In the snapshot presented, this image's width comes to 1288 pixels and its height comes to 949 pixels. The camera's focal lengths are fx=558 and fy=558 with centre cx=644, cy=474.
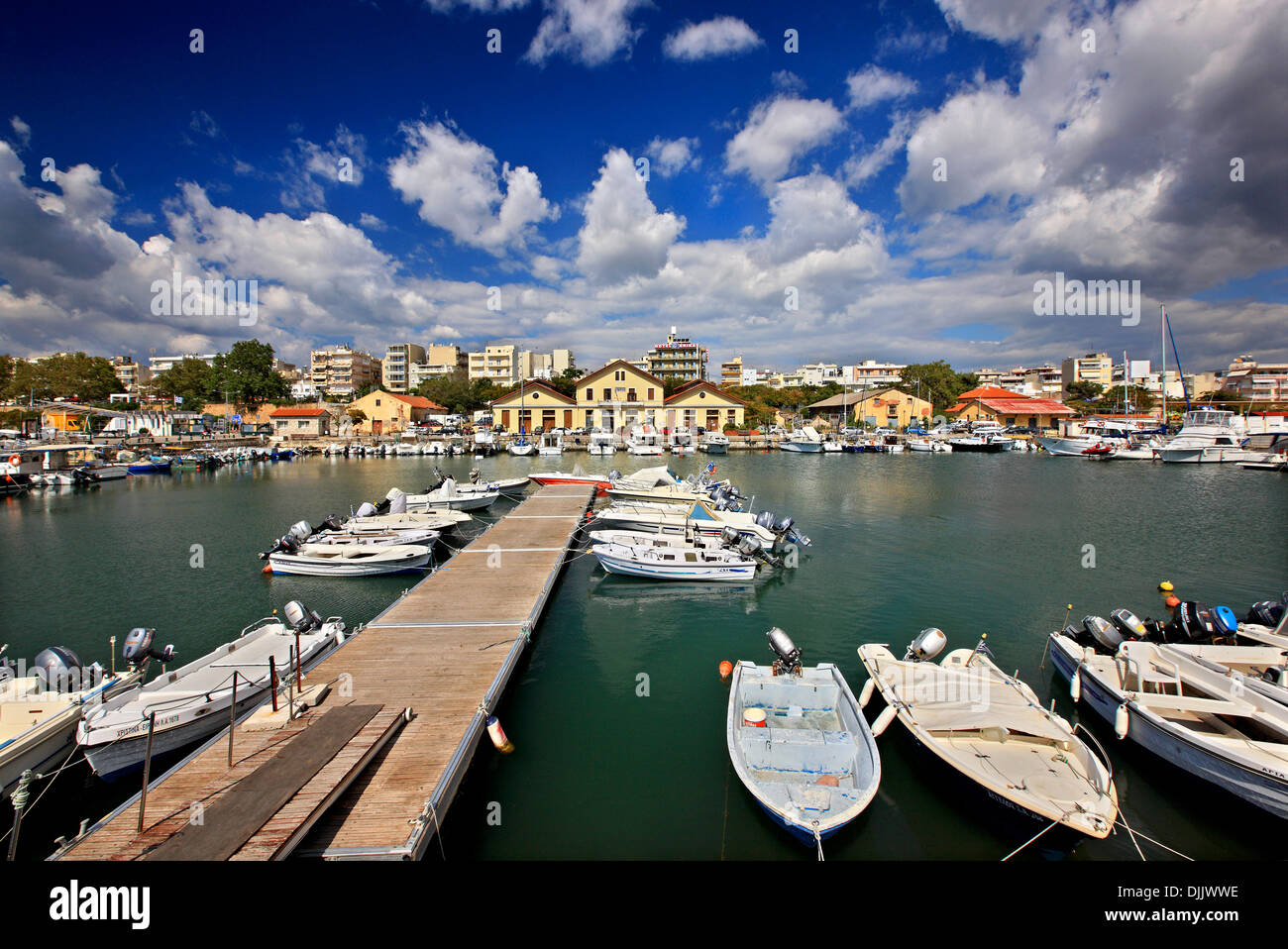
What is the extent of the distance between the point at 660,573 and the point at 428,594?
7538mm

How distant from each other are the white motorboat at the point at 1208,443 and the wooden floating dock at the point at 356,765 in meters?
71.5

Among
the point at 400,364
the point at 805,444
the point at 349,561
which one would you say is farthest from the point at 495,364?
the point at 349,561

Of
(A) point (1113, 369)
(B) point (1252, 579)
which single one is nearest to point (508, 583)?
(B) point (1252, 579)

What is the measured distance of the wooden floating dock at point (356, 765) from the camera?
6.36 meters

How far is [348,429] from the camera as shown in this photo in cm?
8438

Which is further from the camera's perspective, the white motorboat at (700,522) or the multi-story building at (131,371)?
the multi-story building at (131,371)

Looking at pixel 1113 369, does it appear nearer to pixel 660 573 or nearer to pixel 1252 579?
pixel 1252 579

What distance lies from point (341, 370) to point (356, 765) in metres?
139

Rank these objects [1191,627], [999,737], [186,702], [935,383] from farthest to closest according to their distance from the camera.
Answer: [935,383] < [1191,627] < [186,702] < [999,737]

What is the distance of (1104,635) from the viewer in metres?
12.5

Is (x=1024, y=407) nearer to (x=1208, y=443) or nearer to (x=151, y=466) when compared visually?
(x=1208, y=443)

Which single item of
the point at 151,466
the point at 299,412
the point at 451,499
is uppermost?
the point at 299,412

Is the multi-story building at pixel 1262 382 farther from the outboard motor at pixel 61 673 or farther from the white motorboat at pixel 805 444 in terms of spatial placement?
the outboard motor at pixel 61 673

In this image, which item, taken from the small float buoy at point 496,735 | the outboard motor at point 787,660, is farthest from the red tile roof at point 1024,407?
the small float buoy at point 496,735
